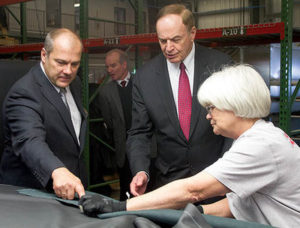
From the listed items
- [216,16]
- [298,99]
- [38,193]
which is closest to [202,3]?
[216,16]

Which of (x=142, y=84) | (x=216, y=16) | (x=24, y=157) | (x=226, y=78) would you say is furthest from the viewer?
(x=216, y=16)

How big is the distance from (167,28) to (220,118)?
89 cm

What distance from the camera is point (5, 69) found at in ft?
7.98

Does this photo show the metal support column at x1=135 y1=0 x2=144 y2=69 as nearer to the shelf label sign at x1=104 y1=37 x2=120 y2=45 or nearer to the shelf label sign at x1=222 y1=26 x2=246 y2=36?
the shelf label sign at x1=104 y1=37 x2=120 y2=45

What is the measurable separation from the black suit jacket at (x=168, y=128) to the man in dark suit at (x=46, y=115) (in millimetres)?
395

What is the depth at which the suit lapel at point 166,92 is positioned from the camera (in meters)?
2.44

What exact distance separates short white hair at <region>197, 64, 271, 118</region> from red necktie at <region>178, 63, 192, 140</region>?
812mm

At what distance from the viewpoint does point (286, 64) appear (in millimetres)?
3357

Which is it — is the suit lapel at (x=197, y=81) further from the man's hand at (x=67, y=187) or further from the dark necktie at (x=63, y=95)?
the man's hand at (x=67, y=187)

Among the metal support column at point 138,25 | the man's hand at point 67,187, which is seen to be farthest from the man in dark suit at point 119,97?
the man's hand at point 67,187

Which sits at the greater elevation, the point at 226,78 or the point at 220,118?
the point at 226,78

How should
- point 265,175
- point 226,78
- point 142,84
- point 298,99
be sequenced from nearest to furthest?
point 265,175 < point 226,78 < point 142,84 < point 298,99

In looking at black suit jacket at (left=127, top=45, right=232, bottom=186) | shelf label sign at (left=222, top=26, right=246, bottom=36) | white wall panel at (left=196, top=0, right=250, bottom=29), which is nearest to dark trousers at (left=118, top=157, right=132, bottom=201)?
shelf label sign at (left=222, top=26, right=246, bottom=36)

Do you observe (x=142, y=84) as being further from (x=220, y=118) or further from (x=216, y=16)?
(x=216, y=16)
